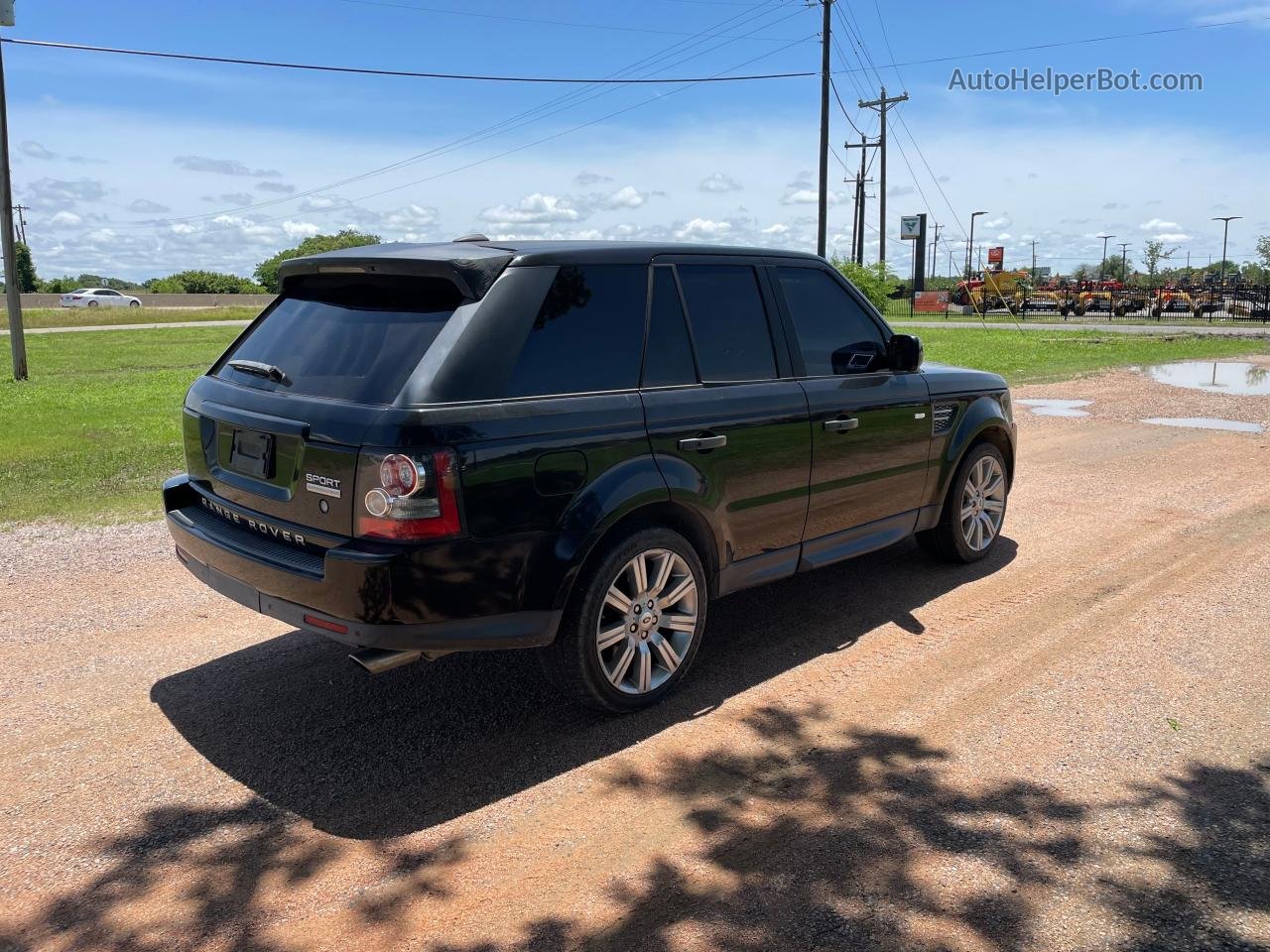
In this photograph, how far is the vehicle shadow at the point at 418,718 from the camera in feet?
11.4

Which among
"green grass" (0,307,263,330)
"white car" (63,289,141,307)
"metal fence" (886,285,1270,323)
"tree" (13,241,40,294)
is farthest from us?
"tree" (13,241,40,294)

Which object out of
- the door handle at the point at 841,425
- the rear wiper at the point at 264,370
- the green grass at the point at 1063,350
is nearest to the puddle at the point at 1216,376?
the green grass at the point at 1063,350

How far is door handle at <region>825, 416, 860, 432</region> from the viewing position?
4.80 metres

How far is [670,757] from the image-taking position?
373cm

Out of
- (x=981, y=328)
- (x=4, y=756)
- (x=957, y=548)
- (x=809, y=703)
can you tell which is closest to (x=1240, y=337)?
(x=981, y=328)

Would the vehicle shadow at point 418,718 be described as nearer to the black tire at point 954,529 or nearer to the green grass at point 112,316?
the black tire at point 954,529

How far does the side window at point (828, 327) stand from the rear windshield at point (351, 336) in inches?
75.7

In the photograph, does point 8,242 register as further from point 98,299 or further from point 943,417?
point 98,299

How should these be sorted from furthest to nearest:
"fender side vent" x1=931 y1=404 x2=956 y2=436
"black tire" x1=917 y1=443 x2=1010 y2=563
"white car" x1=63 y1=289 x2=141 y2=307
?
1. "white car" x1=63 y1=289 x2=141 y2=307
2. "black tire" x1=917 y1=443 x2=1010 y2=563
3. "fender side vent" x1=931 y1=404 x2=956 y2=436

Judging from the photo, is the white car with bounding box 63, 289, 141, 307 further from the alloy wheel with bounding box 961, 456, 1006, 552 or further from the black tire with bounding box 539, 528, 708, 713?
the black tire with bounding box 539, 528, 708, 713

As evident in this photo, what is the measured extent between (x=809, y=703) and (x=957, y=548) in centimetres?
222

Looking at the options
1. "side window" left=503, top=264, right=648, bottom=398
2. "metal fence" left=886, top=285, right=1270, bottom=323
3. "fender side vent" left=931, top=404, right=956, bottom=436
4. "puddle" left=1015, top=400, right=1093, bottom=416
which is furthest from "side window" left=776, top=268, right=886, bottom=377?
"metal fence" left=886, top=285, right=1270, bottom=323

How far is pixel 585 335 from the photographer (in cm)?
390

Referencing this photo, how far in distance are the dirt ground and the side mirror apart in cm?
129
